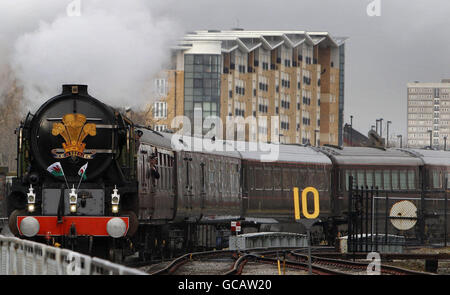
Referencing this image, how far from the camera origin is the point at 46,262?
48.2ft

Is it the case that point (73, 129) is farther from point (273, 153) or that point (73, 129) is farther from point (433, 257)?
point (273, 153)

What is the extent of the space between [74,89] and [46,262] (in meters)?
9.62

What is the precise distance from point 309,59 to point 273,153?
102128 mm

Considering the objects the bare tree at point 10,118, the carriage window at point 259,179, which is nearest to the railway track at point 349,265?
the bare tree at point 10,118

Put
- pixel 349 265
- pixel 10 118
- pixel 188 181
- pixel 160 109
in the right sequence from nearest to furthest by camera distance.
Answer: pixel 349 265
pixel 188 181
pixel 10 118
pixel 160 109

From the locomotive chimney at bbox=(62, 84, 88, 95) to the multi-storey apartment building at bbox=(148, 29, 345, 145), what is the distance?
76.2 metres

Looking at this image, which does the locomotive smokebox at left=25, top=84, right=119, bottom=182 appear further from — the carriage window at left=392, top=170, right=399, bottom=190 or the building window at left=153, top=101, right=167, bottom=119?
the building window at left=153, top=101, right=167, bottom=119

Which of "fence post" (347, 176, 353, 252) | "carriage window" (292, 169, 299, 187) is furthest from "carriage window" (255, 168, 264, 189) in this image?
"fence post" (347, 176, 353, 252)

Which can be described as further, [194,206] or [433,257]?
[194,206]

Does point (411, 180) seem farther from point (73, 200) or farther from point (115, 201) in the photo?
point (73, 200)

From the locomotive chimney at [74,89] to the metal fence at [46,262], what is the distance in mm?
6345

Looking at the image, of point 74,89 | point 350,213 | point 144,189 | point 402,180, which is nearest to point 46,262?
point 74,89

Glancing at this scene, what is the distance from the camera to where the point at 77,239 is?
23.5 meters

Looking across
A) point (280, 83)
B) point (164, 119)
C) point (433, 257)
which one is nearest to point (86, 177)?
point (433, 257)
